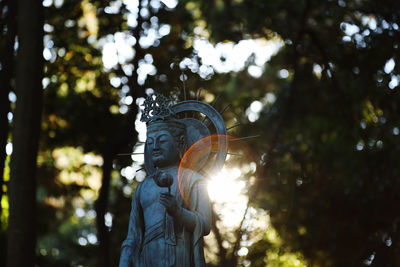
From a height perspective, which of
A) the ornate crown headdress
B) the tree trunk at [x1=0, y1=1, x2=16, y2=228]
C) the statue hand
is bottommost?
the statue hand

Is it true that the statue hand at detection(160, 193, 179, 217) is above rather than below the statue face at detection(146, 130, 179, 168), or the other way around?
below

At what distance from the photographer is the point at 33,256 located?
8.84 metres

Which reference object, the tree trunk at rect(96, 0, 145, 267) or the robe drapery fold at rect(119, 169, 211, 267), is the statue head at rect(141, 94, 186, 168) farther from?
the tree trunk at rect(96, 0, 145, 267)

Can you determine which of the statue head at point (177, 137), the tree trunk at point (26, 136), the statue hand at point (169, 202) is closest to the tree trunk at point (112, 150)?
the tree trunk at point (26, 136)

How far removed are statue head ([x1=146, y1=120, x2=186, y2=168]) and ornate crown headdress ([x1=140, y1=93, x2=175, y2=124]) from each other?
6 cm

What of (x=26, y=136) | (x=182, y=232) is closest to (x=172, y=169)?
(x=182, y=232)

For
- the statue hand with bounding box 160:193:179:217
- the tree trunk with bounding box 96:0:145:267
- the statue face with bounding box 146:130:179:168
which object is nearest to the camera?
the statue hand with bounding box 160:193:179:217

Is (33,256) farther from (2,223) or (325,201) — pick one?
(325,201)

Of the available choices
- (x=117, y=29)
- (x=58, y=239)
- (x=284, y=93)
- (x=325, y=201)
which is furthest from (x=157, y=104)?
(x=58, y=239)

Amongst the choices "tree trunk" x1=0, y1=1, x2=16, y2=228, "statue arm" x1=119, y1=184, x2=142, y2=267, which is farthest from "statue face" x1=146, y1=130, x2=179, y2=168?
"tree trunk" x1=0, y1=1, x2=16, y2=228

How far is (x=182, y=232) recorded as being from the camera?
6207 mm

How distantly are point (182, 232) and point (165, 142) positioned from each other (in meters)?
1.01

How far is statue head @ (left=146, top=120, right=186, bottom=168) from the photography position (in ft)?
21.6

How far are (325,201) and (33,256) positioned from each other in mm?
8126
